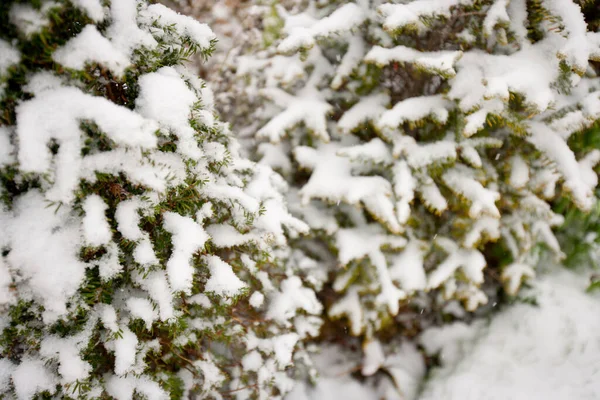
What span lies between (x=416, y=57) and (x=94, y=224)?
191cm

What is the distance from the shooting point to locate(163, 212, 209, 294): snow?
1296 mm

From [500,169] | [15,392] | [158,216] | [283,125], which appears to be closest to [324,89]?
[283,125]

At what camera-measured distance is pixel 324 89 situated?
2.72 m

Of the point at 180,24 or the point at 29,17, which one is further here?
the point at 180,24

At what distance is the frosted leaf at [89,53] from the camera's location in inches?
42.6

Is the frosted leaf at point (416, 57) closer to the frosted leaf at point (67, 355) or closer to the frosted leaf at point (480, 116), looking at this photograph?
the frosted leaf at point (480, 116)

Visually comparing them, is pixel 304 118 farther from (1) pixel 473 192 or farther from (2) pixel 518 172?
(2) pixel 518 172

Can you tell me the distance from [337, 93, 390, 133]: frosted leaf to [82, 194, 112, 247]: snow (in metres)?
1.66

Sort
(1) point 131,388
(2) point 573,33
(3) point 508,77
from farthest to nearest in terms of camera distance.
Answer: (3) point 508,77, (2) point 573,33, (1) point 131,388

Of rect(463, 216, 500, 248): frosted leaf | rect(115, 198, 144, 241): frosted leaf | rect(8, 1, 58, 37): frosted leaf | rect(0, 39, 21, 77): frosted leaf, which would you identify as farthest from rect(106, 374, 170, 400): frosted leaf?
rect(463, 216, 500, 248): frosted leaf

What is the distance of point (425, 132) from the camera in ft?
8.11

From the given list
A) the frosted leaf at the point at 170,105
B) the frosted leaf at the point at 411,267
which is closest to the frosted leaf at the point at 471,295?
the frosted leaf at the point at 411,267

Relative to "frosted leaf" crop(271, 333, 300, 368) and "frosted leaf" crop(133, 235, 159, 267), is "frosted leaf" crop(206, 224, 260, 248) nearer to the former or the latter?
"frosted leaf" crop(133, 235, 159, 267)

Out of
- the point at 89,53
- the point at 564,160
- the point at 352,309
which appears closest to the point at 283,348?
the point at 352,309
